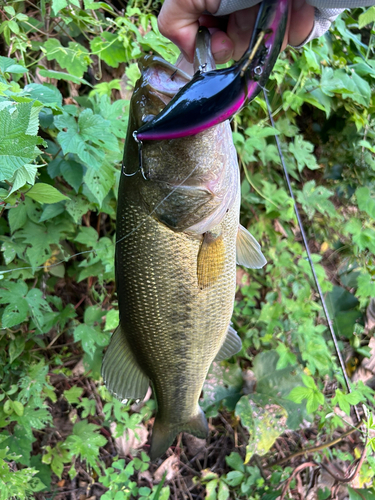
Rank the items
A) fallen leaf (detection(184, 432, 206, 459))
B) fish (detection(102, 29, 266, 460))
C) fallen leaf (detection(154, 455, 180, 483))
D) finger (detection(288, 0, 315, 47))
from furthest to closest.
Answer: fallen leaf (detection(184, 432, 206, 459)) → fallen leaf (detection(154, 455, 180, 483)) → finger (detection(288, 0, 315, 47)) → fish (detection(102, 29, 266, 460))

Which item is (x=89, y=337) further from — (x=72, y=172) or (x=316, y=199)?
(x=316, y=199)

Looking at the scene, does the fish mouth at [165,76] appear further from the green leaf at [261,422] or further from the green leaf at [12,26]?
the green leaf at [261,422]

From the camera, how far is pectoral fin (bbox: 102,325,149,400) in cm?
128

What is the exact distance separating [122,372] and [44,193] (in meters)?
0.75

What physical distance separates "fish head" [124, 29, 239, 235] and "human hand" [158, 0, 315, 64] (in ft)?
0.26

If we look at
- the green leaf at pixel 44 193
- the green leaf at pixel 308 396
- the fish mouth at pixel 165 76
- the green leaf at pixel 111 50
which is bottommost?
the green leaf at pixel 308 396

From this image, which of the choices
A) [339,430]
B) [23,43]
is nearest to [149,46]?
[23,43]

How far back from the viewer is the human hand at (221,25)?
3.31ft

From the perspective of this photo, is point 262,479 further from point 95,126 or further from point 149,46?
point 149,46

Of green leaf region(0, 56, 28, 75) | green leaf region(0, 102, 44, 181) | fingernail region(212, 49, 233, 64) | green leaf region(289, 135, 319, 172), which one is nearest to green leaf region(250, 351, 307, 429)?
green leaf region(289, 135, 319, 172)

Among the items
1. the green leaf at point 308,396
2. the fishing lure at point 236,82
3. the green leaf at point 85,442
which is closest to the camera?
the fishing lure at point 236,82

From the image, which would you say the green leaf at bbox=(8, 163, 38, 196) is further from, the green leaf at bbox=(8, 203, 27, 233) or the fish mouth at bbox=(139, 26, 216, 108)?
the green leaf at bbox=(8, 203, 27, 233)

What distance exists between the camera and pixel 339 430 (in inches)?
110

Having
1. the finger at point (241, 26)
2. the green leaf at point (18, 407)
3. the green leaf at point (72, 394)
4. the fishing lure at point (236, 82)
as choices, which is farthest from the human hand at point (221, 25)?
the green leaf at point (72, 394)
